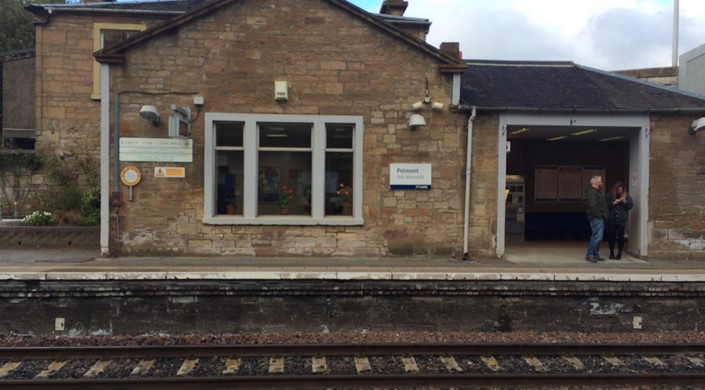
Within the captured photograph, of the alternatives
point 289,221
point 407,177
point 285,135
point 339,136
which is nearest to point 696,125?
point 407,177

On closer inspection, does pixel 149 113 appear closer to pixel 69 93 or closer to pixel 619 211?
pixel 69 93

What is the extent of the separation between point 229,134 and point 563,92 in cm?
776

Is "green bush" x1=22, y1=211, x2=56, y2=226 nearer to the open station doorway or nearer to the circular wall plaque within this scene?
the circular wall plaque

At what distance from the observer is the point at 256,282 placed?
26.9 feet

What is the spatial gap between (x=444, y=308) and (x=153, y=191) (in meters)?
6.54

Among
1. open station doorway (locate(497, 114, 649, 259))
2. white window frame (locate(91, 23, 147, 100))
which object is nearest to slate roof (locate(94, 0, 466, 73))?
open station doorway (locate(497, 114, 649, 259))

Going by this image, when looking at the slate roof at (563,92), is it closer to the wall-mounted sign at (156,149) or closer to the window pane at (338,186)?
the window pane at (338,186)

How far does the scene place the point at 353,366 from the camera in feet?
21.6

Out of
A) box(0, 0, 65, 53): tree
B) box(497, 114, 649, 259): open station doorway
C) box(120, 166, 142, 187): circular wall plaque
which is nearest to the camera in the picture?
box(120, 166, 142, 187): circular wall plaque

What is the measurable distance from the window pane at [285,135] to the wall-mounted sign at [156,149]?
5.16 feet

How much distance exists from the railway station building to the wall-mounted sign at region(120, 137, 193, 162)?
0.03 meters

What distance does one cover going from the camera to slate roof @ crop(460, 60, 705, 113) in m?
11.1

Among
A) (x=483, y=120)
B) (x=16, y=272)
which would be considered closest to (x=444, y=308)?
(x=483, y=120)

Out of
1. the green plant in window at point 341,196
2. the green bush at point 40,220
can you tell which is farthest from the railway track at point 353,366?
the green bush at point 40,220
